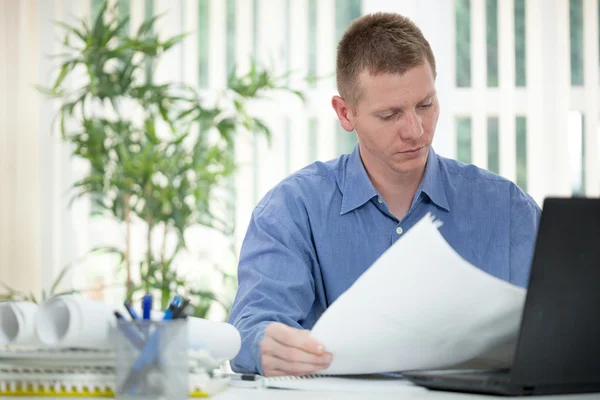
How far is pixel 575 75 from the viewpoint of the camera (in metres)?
3.71

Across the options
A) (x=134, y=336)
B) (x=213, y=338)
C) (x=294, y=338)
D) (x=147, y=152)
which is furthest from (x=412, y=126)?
(x=147, y=152)

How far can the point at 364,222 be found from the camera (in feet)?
5.60

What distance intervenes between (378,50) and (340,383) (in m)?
0.78

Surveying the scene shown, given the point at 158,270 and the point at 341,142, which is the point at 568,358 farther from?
the point at 341,142

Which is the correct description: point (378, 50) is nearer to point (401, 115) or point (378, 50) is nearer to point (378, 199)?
point (401, 115)

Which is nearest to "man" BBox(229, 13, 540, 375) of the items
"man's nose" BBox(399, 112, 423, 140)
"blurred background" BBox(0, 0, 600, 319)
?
"man's nose" BBox(399, 112, 423, 140)

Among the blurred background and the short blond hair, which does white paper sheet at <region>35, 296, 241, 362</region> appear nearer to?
the short blond hair

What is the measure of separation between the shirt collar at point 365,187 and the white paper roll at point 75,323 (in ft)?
2.80

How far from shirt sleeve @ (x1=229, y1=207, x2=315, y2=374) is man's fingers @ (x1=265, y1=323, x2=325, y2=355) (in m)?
0.04

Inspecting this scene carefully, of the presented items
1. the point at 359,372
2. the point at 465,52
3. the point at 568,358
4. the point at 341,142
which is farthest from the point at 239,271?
the point at 465,52

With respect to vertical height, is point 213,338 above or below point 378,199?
below

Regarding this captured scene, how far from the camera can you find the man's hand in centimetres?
111

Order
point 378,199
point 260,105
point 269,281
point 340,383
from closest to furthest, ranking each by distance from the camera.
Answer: point 340,383 < point 269,281 < point 378,199 < point 260,105

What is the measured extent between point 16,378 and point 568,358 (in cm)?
Result: 64
